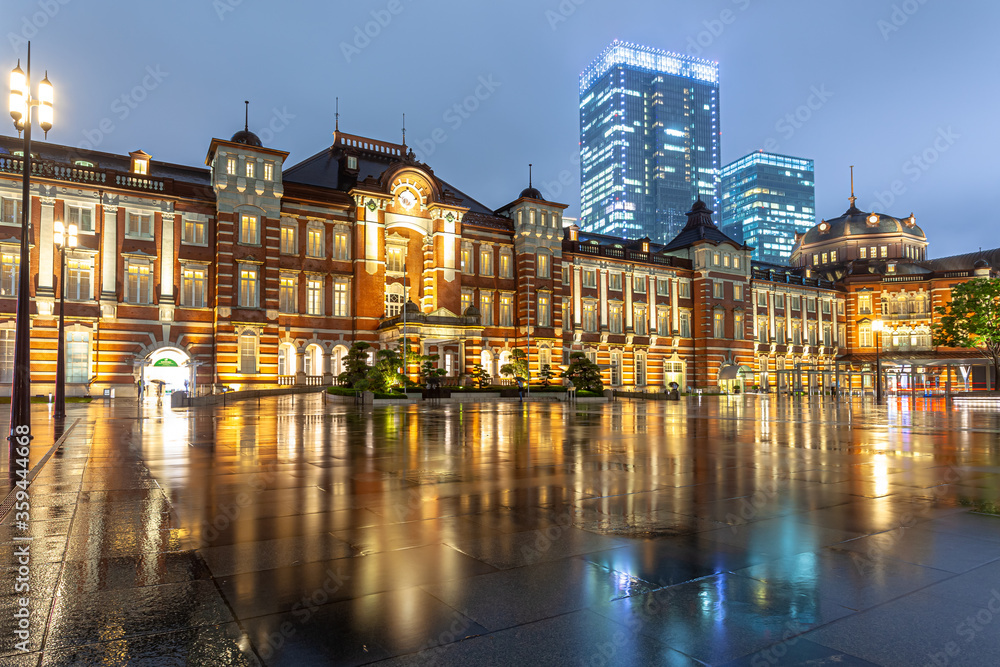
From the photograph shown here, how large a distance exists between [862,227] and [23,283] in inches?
3877

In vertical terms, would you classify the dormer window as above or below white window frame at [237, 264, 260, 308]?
above

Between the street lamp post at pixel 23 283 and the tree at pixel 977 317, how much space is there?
57.7 metres

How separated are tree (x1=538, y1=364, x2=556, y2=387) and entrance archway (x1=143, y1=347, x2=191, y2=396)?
25.0 metres

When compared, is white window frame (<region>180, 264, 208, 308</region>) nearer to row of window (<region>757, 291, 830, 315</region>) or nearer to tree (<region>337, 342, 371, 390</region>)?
tree (<region>337, 342, 371, 390</region>)

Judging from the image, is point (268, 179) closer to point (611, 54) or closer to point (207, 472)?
point (207, 472)

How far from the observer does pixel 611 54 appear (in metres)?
200

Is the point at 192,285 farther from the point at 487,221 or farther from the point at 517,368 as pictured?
the point at 487,221

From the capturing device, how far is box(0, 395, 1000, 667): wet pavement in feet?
11.8

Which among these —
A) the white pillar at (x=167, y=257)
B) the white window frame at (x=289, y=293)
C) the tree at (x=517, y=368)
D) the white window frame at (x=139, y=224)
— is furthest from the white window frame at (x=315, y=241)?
the tree at (x=517, y=368)

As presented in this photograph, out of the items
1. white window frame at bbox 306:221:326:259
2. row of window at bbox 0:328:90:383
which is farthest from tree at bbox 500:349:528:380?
row of window at bbox 0:328:90:383

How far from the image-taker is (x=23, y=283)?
11688mm

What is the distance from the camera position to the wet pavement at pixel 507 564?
3.59m

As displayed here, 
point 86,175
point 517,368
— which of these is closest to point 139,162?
point 86,175
